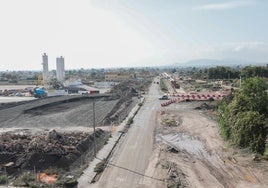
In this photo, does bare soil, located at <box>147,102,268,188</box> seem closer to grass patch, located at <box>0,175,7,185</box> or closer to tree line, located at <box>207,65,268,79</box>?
grass patch, located at <box>0,175,7,185</box>

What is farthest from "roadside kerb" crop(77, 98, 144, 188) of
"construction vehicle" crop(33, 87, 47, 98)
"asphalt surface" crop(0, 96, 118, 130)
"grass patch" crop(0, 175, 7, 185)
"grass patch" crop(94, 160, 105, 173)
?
"construction vehicle" crop(33, 87, 47, 98)

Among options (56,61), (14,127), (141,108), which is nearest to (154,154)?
(14,127)

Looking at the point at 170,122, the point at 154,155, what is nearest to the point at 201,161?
the point at 154,155

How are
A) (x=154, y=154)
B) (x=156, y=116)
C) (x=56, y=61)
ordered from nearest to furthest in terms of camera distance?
(x=154, y=154) → (x=156, y=116) → (x=56, y=61)

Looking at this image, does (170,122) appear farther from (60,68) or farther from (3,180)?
(60,68)

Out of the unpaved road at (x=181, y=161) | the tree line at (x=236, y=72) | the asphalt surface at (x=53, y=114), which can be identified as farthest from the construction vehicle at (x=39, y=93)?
the tree line at (x=236, y=72)

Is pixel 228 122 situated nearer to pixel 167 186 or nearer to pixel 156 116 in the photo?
pixel 167 186
